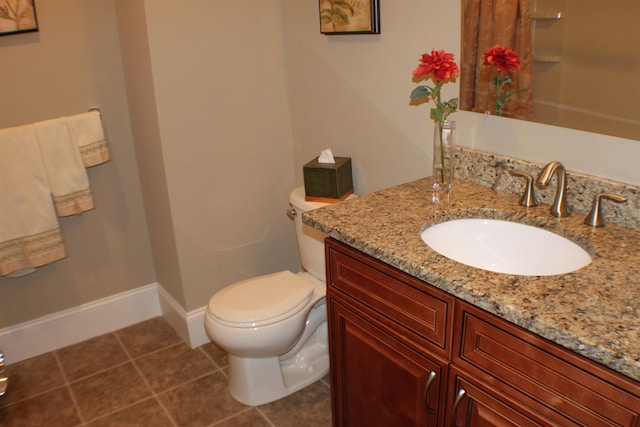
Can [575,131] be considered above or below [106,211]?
above

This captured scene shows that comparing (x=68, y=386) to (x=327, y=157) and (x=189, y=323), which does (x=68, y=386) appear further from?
(x=327, y=157)

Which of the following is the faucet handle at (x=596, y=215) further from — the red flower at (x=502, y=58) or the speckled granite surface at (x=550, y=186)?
the red flower at (x=502, y=58)

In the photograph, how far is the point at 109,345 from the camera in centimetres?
268

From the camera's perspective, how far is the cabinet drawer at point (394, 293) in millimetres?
1284

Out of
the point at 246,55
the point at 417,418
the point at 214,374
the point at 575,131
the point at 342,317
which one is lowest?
the point at 214,374

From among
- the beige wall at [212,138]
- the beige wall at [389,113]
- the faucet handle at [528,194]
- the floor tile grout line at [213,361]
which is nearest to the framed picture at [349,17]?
the beige wall at [389,113]

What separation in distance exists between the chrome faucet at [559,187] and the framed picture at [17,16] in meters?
1.99

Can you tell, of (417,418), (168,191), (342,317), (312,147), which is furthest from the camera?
(312,147)

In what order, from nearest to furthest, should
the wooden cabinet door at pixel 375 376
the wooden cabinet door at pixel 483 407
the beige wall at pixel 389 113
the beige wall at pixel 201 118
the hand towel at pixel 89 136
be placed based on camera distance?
the wooden cabinet door at pixel 483 407 < the wooden cabinet door at pixel 375 376 < the beige wall at pixel 389 113 < the beige wall at pixel 201 118 < the hand towel at pixel 89 136

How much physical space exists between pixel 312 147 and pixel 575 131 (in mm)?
1264

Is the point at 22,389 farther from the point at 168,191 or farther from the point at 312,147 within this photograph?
the point at 312,147

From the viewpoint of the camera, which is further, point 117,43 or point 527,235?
point 117,43

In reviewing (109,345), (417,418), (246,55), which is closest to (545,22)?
(417,418)

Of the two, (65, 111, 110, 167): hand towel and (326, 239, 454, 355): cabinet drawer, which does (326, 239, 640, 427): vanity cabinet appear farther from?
(65, 111, 110, 167): hand towel
